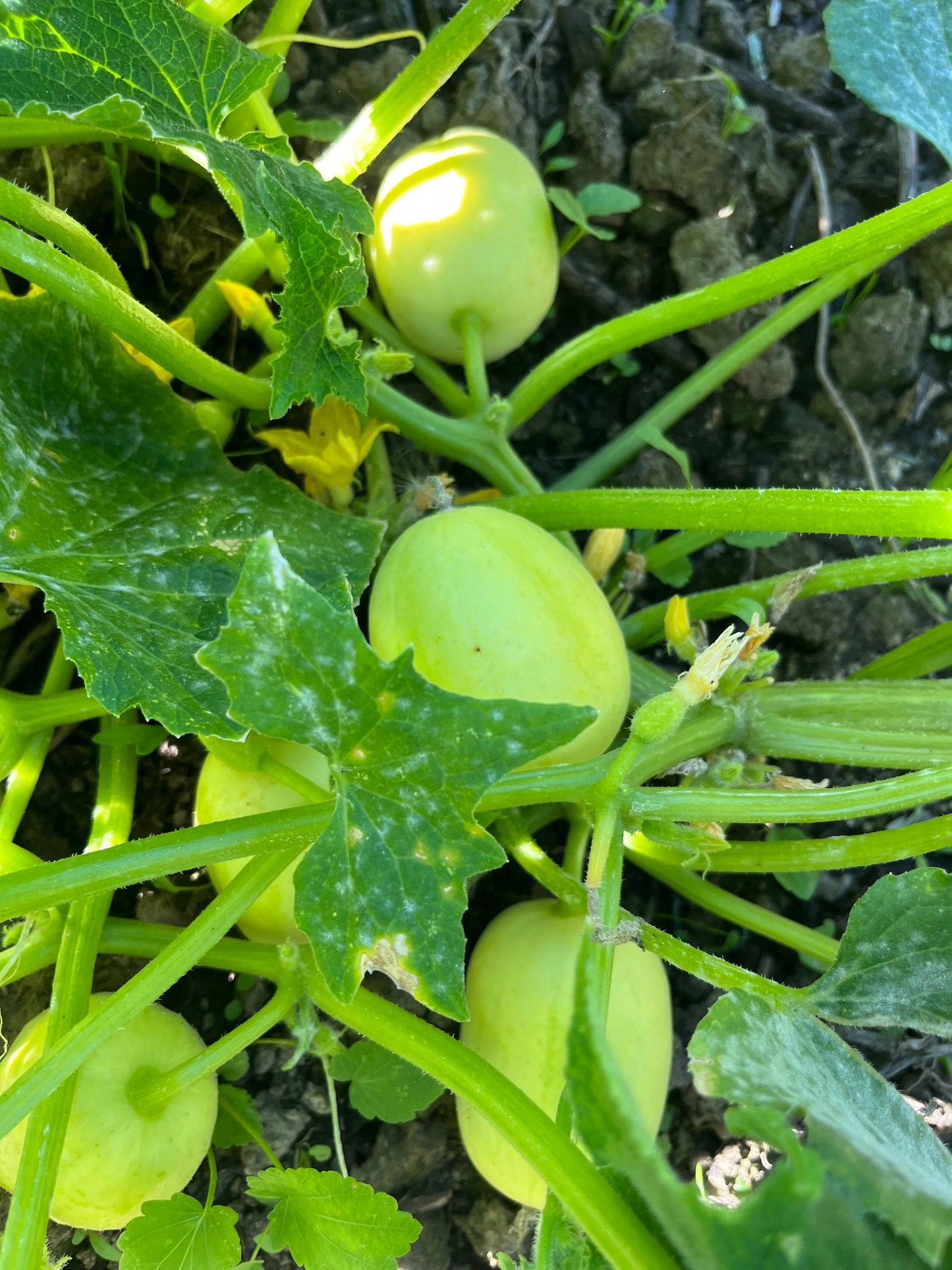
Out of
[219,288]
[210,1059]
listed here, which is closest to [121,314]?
[219,288]

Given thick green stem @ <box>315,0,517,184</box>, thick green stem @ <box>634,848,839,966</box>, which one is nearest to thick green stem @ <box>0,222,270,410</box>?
thick green stem @ <box>315,0,517,184</box>

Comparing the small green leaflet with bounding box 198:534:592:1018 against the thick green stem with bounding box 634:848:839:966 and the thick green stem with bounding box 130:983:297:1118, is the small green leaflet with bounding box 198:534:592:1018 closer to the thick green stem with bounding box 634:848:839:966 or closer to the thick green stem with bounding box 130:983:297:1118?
the thick green stem with bounding box 130:983:297:1118

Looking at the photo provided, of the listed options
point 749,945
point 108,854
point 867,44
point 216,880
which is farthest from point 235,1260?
point 867,44

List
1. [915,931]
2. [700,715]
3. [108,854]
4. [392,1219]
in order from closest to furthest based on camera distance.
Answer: [108,854]
[915,931]
[392,1219]
[700,715]

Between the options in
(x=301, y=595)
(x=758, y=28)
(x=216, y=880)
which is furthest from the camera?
(x=758, y=28)

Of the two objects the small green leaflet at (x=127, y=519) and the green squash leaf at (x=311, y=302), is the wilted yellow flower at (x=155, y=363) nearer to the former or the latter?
the small green leaflet at (x=127, y=519)

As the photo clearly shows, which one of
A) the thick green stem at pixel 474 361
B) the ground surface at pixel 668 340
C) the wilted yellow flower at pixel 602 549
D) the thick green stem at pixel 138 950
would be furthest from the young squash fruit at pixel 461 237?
the thick green stem at pixel 138 950

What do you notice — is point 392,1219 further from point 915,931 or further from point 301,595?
point 301,595

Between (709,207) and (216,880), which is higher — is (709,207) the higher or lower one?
the higher one
